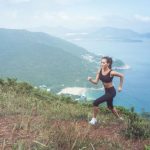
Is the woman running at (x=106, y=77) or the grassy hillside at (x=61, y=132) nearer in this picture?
the grassy hillside at (x=61, y=132)

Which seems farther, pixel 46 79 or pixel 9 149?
pixel 46 79

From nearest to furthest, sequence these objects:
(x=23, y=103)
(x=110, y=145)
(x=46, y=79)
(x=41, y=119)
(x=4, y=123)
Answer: (x=110, y=145), (x=4, y=123), (x=41, y=119), (x=23, y=103), (x=46, y=79)

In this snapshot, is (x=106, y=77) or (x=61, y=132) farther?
(x=106, y=77)

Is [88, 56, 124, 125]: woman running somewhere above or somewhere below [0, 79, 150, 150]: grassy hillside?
above

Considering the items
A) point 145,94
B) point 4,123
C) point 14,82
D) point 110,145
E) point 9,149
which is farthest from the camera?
point 145,94

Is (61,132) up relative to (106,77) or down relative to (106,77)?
down

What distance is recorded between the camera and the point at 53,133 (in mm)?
5844

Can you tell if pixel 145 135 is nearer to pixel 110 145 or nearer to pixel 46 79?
pixel 110 145

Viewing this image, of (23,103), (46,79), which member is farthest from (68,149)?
(46,79)

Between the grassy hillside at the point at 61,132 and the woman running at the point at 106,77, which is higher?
the woman running at the point at 106,77

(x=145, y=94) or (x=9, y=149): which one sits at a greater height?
(x=9, y=149)

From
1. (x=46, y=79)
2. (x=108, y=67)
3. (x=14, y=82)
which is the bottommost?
(x=46, y=79)

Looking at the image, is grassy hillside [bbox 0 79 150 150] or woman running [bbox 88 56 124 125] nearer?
grassy hillside [bbox 0 79 150 150]

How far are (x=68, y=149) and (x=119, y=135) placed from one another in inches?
88.4
